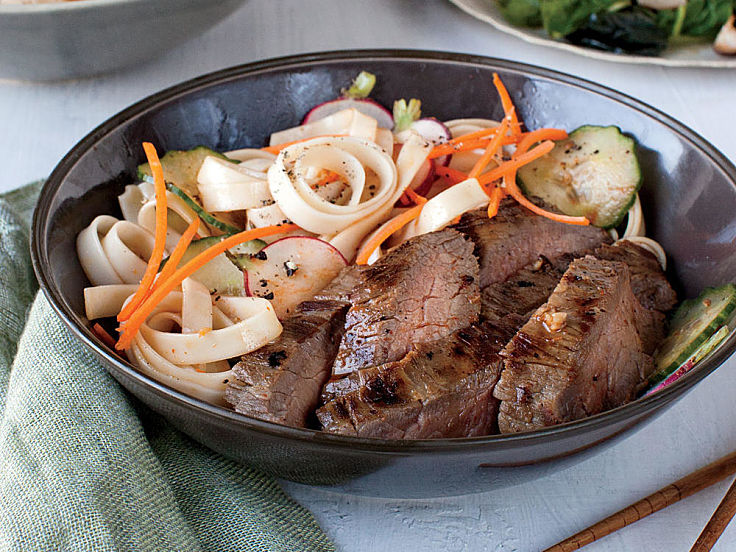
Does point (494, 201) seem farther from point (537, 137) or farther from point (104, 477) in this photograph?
point (104, 477)

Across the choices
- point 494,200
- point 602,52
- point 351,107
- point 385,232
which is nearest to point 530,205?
point 494,200

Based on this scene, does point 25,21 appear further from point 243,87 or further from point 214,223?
point 214,223

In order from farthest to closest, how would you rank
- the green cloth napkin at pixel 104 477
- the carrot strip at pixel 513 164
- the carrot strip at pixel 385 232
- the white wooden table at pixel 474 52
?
the carrot strip at pixel 513 164 → the carrot strip at pixel 385 232 → the white wooden table at pixel 474 52 → the green cloth napkin at pixel 104 477

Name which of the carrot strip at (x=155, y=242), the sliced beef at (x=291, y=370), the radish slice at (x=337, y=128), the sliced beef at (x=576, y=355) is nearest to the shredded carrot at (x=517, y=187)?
the sliced beef at (x=576, y=355)

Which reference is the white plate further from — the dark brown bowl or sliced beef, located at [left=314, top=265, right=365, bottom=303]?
sliced beef, located at [left=314, top=265, right=365, bottom=303]

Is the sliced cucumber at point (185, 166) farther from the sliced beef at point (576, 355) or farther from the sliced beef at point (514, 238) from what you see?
the sliced beef at point (576, 355)

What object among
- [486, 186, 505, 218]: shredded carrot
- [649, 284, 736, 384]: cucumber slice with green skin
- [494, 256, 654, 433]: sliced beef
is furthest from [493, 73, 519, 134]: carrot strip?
[649, 284, 736, 384]: cucumber slice with green skin
